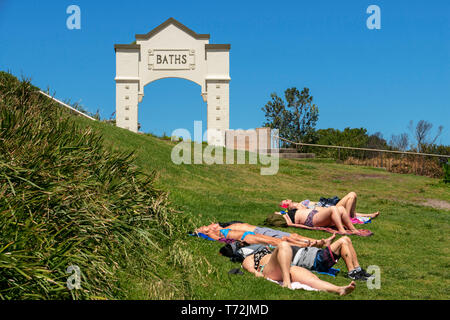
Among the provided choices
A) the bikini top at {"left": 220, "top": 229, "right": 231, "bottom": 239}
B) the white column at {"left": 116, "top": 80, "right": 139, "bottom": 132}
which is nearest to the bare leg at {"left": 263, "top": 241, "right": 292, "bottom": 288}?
the bikini top at {"left": 220, "top": 229, "right": 231, "bottom": 239}

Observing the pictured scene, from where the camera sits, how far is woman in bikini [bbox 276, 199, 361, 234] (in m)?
9.32

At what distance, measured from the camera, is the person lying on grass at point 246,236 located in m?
7.07

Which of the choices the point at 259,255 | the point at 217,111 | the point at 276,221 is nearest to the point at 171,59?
the point at 217,111

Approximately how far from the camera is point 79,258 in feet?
15.7

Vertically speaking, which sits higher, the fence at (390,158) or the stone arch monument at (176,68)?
the stone arch monument at (176,68)

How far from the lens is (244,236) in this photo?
7.70 metres

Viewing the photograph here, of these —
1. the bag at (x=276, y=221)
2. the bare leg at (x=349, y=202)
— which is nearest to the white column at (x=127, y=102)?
the bare leg at (x=349, y=202)

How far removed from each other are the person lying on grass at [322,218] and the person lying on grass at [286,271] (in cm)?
354

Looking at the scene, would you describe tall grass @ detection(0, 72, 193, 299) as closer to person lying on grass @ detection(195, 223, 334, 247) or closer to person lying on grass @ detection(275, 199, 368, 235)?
person lying on grass @ detection(195, 223, 334, 247)

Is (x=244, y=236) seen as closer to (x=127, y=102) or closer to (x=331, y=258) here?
(x=331, y=258)

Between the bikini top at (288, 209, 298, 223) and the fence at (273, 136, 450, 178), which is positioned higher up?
the fence at (273, 136, 450, 178)

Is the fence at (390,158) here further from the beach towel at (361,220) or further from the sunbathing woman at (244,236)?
the sunbathing woman at (244,236)

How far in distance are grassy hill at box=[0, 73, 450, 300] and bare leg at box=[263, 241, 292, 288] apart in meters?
0.22

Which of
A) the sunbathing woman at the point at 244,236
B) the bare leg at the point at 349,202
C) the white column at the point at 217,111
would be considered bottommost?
the sunbathing woman at the point at 244,236
